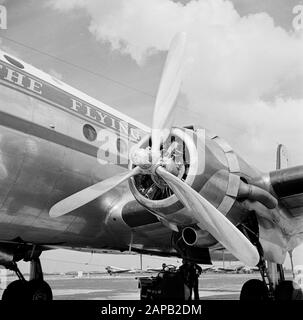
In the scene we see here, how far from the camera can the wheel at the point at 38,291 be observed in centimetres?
868

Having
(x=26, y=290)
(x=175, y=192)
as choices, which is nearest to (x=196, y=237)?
(x=175, y=192)

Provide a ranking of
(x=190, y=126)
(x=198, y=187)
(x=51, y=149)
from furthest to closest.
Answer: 1. (x=51, y=149)
2. (x=190, y=126)
3. (x=198, y=187)

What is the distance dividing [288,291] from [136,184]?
3692mm

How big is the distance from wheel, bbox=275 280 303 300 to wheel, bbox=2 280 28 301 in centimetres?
475

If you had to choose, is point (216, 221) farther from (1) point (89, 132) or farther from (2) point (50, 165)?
(1) point (89, 132)

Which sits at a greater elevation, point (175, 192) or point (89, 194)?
point (89, 194)

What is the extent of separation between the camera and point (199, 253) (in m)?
7.02

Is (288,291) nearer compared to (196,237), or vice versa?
(196,237)

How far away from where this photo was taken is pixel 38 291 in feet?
28.9

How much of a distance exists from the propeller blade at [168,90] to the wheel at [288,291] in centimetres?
380

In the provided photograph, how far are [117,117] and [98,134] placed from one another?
1.06 metres

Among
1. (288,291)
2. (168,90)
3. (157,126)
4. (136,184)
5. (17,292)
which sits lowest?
(288,291)
